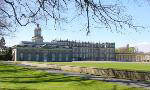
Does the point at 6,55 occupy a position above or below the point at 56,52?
below

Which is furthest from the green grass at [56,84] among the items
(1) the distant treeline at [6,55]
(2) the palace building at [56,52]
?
(1) the distant treeline at [6,55]

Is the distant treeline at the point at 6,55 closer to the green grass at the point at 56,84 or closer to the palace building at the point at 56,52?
the palace building at the point at 56,52

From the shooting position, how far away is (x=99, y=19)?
6.96 meters

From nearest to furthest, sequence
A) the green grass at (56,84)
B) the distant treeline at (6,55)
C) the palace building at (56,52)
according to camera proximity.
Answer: the green grass at (56,84) < the distant treeline at (6,55) < the palace building at (56,52)

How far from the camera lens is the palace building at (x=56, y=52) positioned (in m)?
102

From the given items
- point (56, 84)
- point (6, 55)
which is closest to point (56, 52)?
point (6, 55)

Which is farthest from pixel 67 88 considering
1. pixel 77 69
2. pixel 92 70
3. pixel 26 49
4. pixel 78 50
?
pixel 78 50

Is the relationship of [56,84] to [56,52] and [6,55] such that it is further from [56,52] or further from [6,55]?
[56,52]

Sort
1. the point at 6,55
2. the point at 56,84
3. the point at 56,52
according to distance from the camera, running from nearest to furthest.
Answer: the point at 56,84 → the point at 6,55 → the point at 56,52

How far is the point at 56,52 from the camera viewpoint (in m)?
110

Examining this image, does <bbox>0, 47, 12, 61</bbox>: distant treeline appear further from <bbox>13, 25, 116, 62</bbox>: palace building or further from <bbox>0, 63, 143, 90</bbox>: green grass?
<bbox>0, 63, 143, 90</bbox>: green grass

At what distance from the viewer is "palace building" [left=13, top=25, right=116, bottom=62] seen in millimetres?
102438

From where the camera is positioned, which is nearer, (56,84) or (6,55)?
(56,84)

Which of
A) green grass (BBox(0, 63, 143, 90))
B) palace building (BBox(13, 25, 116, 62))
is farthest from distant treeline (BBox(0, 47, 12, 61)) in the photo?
green grass (BBox(0, 63, 143, 90))
